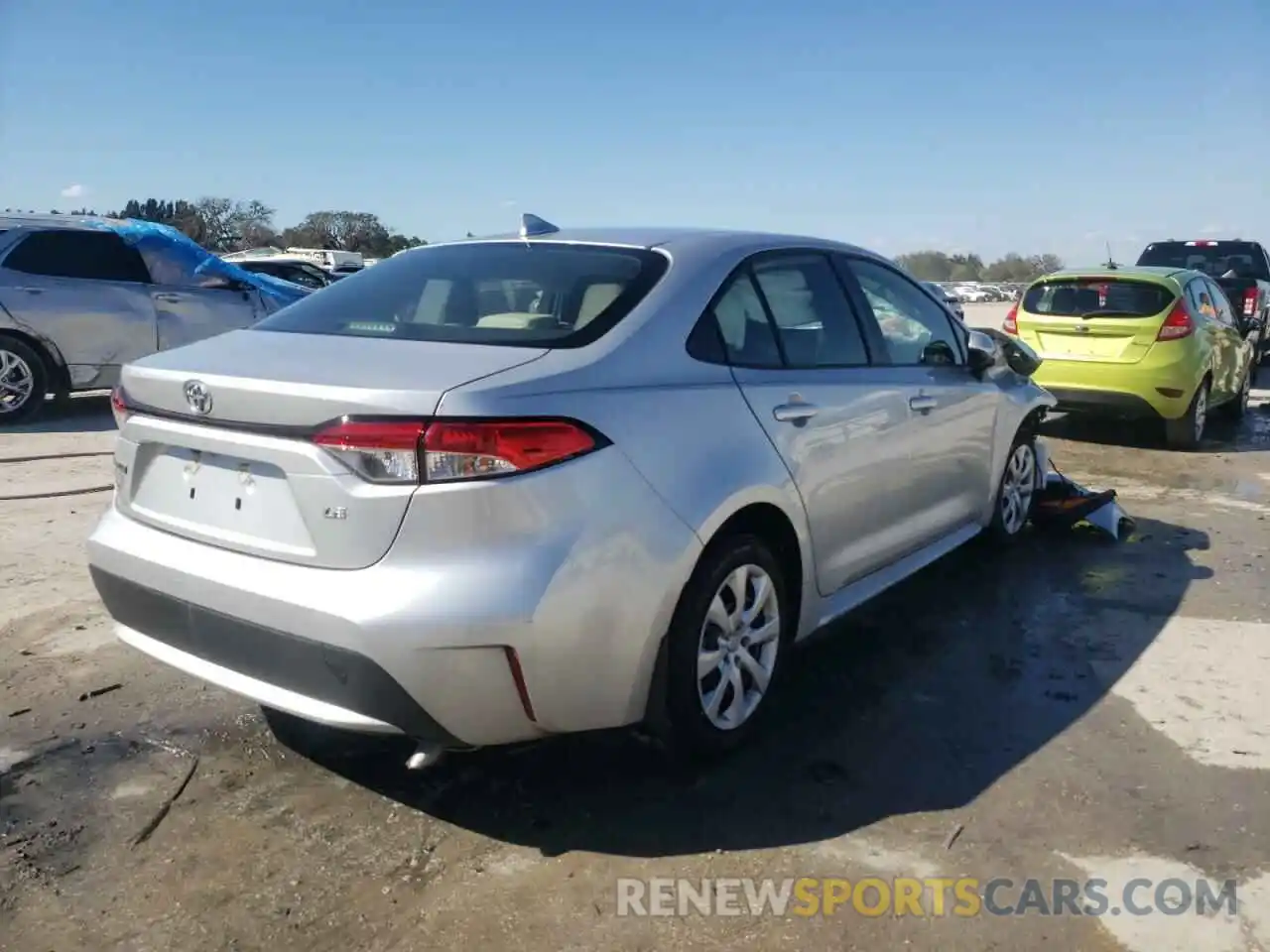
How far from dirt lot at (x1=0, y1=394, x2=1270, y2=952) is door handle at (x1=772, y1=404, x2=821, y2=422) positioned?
1019 mm

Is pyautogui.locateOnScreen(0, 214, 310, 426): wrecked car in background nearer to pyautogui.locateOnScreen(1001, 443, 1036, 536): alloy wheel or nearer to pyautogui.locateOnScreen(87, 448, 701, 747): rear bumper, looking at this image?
pyautogui.locateOnScreen(1001, 443, 1036, 536): alloy wheel

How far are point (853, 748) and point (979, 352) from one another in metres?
2.23

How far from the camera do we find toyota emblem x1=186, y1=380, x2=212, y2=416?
2795mm

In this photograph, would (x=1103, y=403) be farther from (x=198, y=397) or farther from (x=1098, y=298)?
(x=198, y=397)

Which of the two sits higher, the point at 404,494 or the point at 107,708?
the point at 404,494

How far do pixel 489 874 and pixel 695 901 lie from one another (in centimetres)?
52

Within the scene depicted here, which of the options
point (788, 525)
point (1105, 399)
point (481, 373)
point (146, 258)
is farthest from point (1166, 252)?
point (481, 373)

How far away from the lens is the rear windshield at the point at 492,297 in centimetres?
305

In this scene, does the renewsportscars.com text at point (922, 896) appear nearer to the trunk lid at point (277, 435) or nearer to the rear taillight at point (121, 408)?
the trunk lid at point (277, 435)

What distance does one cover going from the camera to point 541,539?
2570mm

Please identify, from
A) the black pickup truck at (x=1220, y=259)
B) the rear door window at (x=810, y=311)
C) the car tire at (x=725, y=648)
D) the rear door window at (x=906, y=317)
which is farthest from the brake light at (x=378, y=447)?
the black pickup truck at (x=1220, y=259)

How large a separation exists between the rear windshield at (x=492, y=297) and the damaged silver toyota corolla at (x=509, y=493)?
12 mm

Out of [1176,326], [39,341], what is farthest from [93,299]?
[1176,326]

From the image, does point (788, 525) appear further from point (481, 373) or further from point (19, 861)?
point (19, 861)
